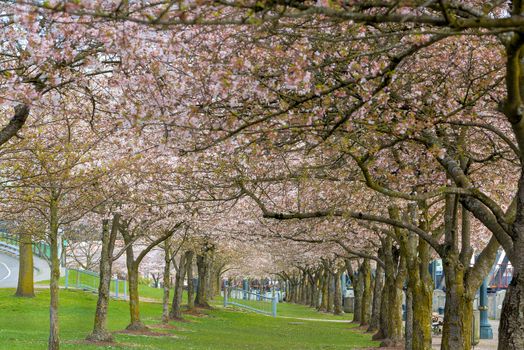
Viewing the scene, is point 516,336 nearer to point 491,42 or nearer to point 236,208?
point 491,42

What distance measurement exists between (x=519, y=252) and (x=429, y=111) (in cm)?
266

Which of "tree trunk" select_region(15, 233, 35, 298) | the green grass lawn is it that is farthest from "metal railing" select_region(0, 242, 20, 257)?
"tree trunk" select_region(15, 233, 35, 298)

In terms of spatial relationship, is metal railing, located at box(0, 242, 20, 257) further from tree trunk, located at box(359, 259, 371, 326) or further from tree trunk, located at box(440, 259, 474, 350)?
tree trunk, located at box(440, 259, 474, 350)

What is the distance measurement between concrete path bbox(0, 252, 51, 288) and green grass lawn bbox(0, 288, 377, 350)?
12.2m

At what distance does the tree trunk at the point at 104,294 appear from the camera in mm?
20781

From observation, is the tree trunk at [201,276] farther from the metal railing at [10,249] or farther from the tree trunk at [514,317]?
the tree trunk at [514,317]

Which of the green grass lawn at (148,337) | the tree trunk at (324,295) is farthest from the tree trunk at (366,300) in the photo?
the tree trunk at (324,295)

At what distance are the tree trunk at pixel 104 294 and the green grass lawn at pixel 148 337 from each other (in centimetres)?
52

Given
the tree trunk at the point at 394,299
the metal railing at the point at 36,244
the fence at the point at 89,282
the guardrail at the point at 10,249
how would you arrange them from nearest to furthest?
1. the tree trunk at the point at 394,299
2. the metal railing at the point at 36,244
3. the fence at the point at 89,282
4. the guardrail at the point at 10,249

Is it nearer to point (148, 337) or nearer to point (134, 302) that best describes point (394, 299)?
point (148, 337)

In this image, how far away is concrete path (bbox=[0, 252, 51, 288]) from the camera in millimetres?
53503

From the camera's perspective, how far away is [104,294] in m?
21.2

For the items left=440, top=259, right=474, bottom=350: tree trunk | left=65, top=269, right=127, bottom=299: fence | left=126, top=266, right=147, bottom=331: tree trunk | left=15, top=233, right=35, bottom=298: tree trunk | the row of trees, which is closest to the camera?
the row of trees

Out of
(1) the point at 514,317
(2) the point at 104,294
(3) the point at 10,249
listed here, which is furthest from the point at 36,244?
(3) the point at 10,249
